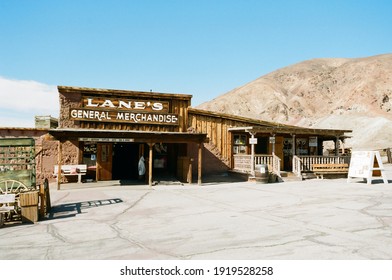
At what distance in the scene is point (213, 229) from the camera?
708 centimetres

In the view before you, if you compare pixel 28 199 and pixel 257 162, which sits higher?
pixel 257 162

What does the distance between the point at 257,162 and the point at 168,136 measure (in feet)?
19.4

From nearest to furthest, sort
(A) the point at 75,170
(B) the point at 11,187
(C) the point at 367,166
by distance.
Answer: (B) the point at 11,187 → (C) the point at 367,166 → (A) the point at 75,170

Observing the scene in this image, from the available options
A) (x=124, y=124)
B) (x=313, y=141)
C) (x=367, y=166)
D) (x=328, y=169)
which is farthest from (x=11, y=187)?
(x=313, y=141)

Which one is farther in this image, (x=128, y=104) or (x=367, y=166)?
(x=128, y=104)

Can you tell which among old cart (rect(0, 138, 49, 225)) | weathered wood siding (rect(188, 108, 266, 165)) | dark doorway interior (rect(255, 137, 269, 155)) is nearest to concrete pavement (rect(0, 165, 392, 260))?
old cart (rect(0, 138, 49, 225))

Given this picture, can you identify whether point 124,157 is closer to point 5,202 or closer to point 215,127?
point 215,127

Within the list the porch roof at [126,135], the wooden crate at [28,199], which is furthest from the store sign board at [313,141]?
the wooden crate at [28,199]

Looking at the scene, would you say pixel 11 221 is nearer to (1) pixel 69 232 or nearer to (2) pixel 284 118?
(1) pixel 69 232

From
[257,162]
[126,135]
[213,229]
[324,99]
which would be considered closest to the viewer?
[213,229]

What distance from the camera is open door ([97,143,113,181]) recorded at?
1848 cm

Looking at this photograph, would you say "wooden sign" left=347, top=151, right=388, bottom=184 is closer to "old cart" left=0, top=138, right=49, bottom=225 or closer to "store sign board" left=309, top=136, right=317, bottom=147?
"store sign board" left=309, top=136, right=317, bottom=147
